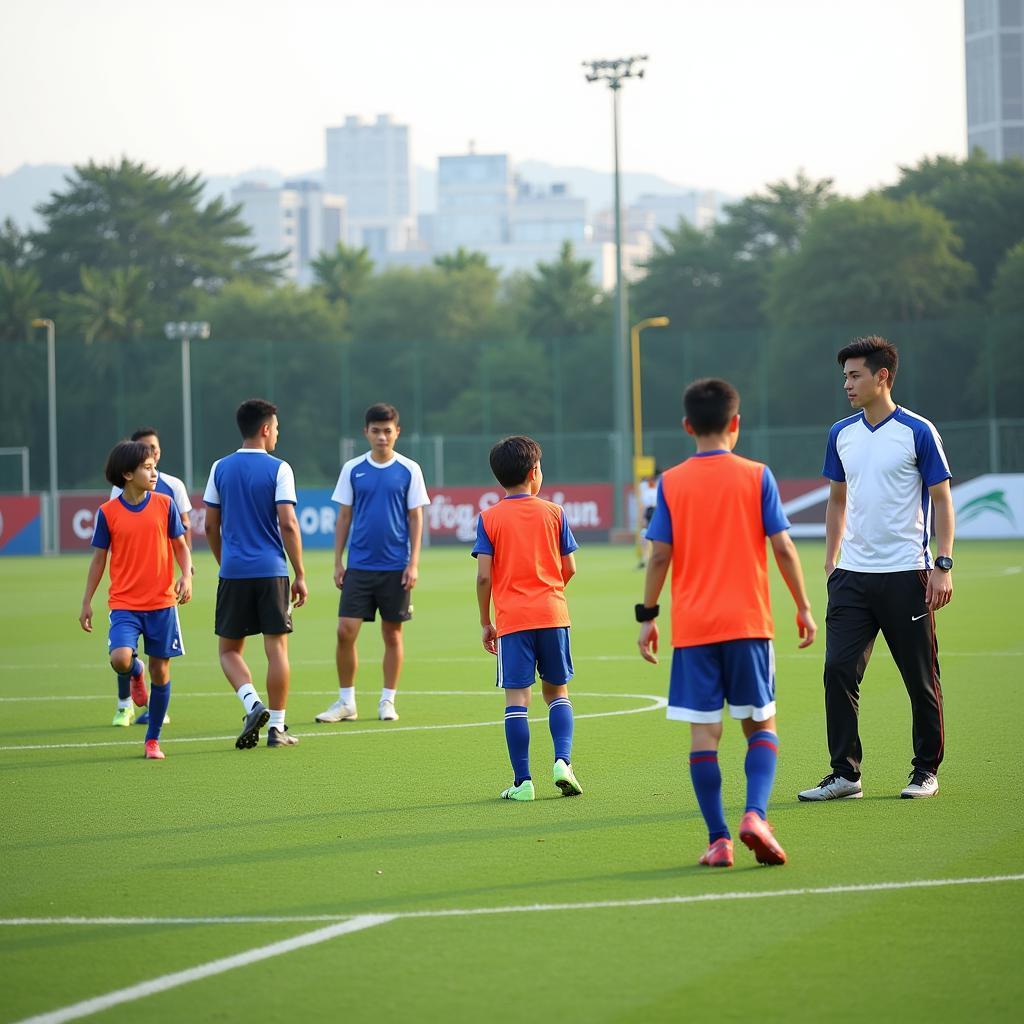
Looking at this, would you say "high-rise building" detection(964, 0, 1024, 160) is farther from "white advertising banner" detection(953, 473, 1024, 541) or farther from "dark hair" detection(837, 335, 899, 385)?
"dark hair" detection(837, 335, 899, 385)

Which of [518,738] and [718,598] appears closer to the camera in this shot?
[718,598]

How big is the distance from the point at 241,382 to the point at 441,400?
7.61m

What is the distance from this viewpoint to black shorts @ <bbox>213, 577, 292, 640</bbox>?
412 inches

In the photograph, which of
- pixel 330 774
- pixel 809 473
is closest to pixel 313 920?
pixel 330 774

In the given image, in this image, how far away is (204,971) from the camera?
5.36 m

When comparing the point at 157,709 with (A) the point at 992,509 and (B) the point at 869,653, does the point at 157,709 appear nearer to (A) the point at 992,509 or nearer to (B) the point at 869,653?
(B) the point at 869,653

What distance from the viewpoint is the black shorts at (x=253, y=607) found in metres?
10.5

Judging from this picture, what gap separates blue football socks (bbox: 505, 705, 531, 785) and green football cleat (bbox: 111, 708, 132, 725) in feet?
14.3

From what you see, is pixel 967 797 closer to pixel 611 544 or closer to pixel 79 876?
pixel 79 876

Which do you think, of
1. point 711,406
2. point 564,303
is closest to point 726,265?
point 564,303

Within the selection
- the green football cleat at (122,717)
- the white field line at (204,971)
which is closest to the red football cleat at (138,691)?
the green football cleat at (122,717)

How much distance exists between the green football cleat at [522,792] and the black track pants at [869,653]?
4.86 feet

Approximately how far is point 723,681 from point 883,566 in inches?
69.9

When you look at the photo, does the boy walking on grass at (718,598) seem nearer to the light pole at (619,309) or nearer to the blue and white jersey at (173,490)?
the blue and white jersey at (173,490)
